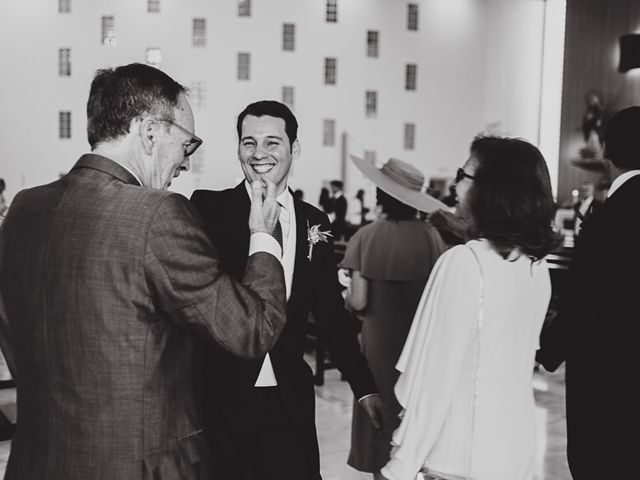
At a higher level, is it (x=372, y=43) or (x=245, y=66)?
(x=372, y=43)

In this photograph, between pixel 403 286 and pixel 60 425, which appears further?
pixel 403 286

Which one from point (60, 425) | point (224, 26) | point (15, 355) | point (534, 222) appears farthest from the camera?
point (224, 26)

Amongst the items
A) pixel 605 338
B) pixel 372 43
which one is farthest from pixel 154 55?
pixel 605 338

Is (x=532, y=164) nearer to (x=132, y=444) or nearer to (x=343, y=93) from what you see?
(x=132, y=444)

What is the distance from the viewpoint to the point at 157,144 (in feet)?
Answer: 4.73

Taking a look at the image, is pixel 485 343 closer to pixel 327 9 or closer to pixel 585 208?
pixel 585 208

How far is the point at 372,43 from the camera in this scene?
22312 mm

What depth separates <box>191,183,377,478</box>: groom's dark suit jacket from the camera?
1.97 metres

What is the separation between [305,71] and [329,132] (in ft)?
7.00

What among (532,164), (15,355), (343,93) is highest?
(343,93)

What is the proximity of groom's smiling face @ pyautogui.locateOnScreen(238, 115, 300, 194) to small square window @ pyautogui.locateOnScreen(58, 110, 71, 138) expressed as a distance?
65.5ft

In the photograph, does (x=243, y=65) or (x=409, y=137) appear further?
(x=409, y=137)

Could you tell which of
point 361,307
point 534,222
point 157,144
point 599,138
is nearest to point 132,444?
point 157,144

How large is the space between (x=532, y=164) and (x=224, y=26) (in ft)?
68.1
